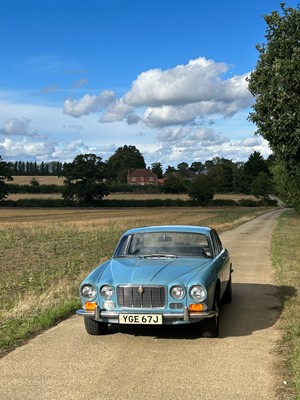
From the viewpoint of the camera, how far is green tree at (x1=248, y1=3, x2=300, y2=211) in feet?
47.2

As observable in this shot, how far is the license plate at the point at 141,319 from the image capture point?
5.86 metres

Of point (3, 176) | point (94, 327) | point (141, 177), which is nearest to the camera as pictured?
point (94, 327)

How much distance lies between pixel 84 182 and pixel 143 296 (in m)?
88.5

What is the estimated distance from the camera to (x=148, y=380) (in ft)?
15.6

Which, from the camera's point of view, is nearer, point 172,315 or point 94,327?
point 172,315

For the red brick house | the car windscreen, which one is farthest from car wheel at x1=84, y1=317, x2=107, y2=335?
the red brick house

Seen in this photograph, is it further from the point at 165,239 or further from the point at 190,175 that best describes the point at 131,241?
the point at 190,175

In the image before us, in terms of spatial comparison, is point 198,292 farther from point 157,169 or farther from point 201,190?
point 157,169

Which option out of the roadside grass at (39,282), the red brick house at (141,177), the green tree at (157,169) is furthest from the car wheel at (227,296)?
the green tree at (157,169)

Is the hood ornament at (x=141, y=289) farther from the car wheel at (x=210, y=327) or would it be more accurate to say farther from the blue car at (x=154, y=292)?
the car wheel at (x=210, y=327)

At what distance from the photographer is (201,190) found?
100125 mm

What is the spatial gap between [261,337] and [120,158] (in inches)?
7279

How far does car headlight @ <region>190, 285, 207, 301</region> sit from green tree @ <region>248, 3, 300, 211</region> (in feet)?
32.1

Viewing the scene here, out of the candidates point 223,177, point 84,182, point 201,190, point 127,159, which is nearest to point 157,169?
point 127,159
